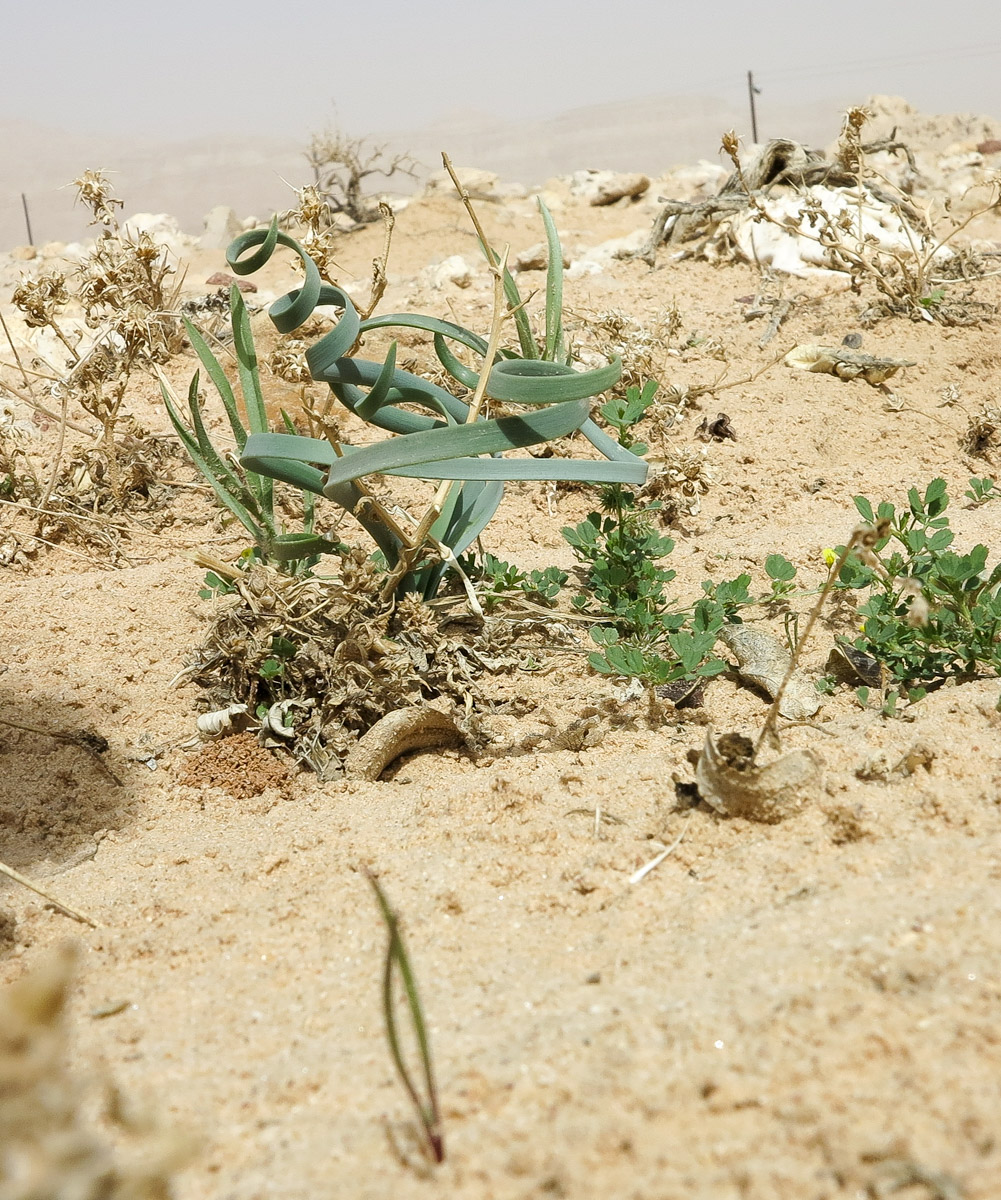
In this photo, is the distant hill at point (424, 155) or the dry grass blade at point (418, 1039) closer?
the dry grass blade at point (418, 1039)

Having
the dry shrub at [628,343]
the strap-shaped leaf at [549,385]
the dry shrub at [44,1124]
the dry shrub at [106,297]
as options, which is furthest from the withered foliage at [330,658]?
the dry shrub at [628,343]

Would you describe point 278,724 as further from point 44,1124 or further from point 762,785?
point 44,1124

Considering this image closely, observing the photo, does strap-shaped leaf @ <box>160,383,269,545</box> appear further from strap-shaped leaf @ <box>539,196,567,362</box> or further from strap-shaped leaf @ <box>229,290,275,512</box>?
strap-shaped leaf @ <box>539,196,567,362</box>

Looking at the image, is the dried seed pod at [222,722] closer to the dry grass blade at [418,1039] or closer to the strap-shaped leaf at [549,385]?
the strap-shaped leaf at [549,385]

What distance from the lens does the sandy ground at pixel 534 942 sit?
880mm

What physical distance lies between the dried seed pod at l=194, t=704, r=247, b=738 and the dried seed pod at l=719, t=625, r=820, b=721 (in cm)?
110

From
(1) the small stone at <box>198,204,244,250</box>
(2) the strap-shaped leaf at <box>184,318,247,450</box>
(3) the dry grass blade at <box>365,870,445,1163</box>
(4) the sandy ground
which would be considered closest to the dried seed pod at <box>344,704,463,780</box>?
(4) the sandy ground

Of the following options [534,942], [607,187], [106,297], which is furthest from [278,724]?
[607,187]

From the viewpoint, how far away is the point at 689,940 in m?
1.21

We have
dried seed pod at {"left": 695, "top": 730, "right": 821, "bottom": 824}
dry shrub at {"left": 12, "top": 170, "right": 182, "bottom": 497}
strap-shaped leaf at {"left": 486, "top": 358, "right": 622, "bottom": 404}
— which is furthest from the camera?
dry shrub at {"left": 12, "top": 170, "right": 182, "bottom": 497}

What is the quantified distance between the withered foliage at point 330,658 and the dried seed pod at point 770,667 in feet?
1.97

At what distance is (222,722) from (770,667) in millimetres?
1190

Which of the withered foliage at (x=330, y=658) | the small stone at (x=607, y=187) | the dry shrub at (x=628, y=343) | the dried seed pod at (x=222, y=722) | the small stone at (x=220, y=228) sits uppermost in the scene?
the small stone at (x=607, y=187)

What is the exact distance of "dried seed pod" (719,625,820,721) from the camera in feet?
6.63
